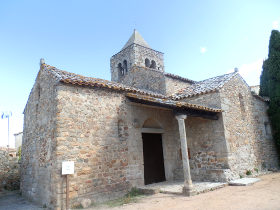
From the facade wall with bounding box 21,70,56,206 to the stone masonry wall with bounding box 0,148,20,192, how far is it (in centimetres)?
212

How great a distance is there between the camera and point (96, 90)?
7.51 meters

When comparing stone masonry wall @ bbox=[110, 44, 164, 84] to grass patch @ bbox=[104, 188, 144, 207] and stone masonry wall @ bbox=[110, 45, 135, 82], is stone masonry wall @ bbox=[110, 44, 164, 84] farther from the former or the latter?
grass patch @ bbox=[104, 188, 144, 207]

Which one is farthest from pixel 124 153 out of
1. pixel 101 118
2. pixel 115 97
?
pixel 115 97

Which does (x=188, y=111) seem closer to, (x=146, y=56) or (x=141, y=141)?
(x=141, y=141)

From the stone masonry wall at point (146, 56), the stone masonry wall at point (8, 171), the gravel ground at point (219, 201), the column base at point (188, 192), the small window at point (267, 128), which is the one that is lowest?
the gravel ground at point (219, 201)

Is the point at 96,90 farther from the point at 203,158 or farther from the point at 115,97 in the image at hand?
the point at 203,158

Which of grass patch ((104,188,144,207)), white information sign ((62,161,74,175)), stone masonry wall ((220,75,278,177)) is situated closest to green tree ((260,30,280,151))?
stone masonry wall ((220,75,278,177))

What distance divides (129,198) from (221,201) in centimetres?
283

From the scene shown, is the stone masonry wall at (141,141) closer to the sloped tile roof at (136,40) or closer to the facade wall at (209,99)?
the facade wall at (209,99)

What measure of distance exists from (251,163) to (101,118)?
729 centimetres

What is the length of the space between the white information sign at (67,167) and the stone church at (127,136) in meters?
0.23

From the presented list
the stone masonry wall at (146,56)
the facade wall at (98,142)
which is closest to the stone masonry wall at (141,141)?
the facade wall at (98,142)

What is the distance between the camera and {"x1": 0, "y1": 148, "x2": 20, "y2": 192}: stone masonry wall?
10.8m

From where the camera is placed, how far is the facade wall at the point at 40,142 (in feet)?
21.9
